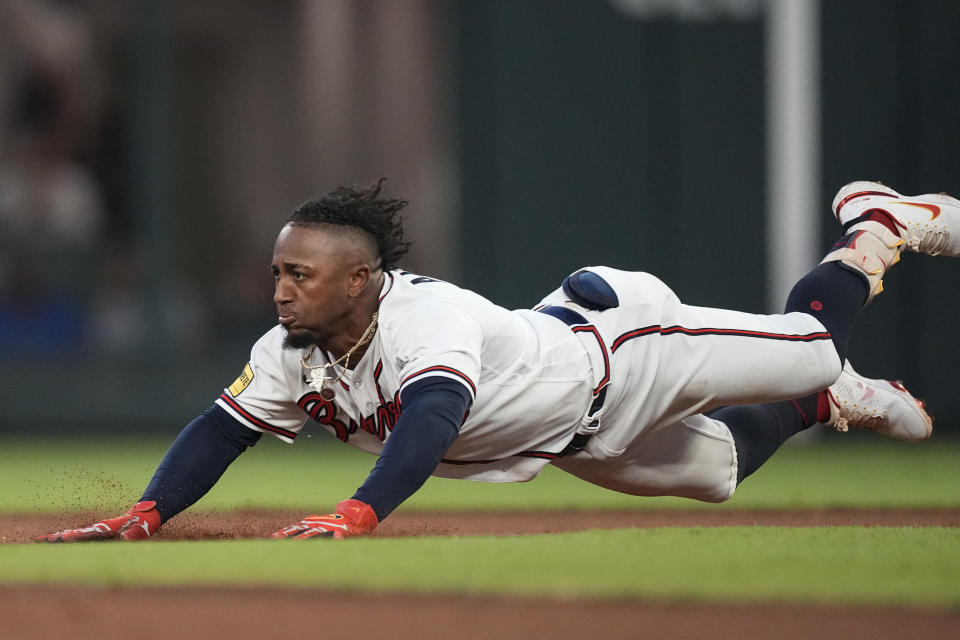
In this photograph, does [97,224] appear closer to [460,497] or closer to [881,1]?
[460,497]

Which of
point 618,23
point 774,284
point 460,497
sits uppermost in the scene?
point 618,23

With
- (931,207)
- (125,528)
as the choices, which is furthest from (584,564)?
(931,207)

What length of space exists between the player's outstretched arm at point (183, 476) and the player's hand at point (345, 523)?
0.62 meters

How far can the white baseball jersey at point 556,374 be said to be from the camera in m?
3.42

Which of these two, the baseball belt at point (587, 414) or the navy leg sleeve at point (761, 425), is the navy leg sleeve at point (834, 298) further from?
the baseball belt at point (587, 414)

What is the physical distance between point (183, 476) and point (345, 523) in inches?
30.4

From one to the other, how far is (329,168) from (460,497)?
4579 mm

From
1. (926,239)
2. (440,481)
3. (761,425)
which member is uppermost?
(926,239)

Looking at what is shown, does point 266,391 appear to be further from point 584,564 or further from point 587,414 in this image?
point 584,564

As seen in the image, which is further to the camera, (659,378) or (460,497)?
(460,497)

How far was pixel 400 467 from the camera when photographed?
299 cm

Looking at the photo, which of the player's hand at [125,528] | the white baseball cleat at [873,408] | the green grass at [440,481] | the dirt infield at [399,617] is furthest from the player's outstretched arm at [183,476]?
the white baseball cleat at [873,408]

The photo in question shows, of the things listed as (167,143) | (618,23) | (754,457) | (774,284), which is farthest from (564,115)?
(754,457)

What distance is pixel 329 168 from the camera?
991 cm
